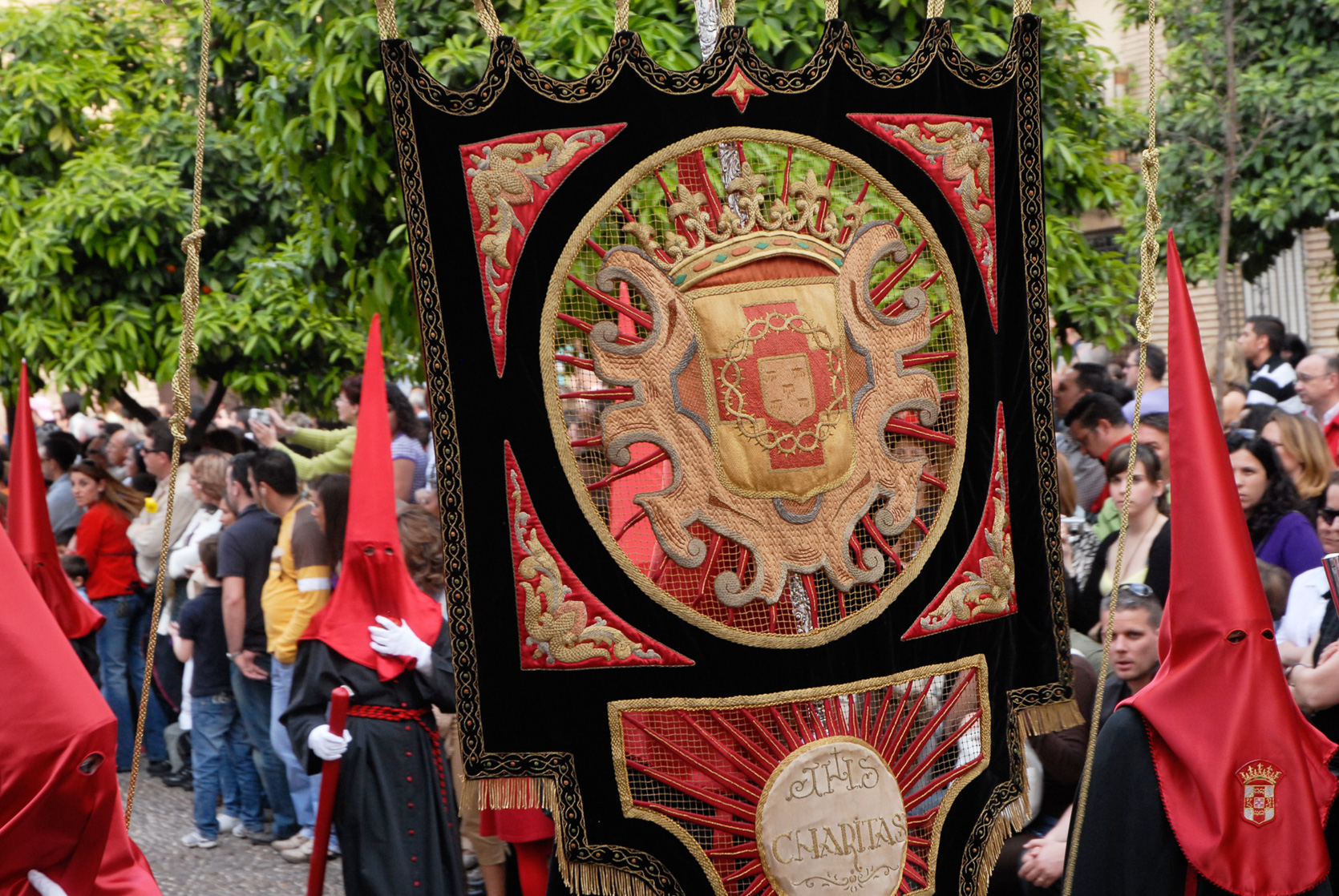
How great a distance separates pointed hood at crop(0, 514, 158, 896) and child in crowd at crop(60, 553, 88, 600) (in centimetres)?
→ 502

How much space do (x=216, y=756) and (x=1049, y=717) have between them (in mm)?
4175

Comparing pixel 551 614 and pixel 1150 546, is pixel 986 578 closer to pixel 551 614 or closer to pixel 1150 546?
pixel 551 614

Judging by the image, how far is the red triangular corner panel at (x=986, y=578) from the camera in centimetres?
271

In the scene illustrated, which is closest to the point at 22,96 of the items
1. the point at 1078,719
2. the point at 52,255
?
the point at 52,255

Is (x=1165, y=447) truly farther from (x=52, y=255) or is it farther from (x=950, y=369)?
(x=52, y=255)

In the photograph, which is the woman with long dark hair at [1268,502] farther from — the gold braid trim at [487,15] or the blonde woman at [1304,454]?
the gold braid trim at [487,15]

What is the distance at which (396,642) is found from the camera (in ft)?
12.2

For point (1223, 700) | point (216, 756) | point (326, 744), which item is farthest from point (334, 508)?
point (1223, 700)

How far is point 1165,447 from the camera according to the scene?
4648 mm

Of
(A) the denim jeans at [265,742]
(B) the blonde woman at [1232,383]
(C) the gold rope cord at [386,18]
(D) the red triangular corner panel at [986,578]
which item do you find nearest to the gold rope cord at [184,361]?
(C) the gold rope cord at [386,18]

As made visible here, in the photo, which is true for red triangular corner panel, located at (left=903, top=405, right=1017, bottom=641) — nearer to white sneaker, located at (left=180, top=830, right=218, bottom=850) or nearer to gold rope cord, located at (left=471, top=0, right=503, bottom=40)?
gold rope cord, located at (left=471, top=0, right=503, bottom=40)

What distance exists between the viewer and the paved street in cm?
529

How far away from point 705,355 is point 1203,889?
1.40 m

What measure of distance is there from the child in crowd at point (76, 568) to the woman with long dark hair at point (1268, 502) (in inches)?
210
